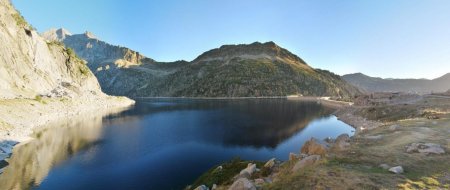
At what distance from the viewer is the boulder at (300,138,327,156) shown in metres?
27.8

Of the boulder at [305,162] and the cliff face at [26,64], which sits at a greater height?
the cliff face at [26,64]

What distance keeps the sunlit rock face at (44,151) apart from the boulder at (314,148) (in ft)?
117

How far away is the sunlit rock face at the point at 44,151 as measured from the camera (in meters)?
40.1

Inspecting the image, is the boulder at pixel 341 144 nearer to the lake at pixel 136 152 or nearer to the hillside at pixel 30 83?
the lake at pixel 136 152

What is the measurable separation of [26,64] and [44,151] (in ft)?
277

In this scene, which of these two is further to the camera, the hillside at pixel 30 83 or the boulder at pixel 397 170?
the hillside at pixel 30 83

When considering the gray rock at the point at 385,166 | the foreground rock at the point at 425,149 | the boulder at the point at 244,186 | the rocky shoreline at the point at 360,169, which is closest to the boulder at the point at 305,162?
the rocky shoreline at the point at 360,169

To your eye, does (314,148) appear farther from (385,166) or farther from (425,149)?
(425,149)

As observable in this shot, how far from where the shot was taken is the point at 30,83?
11512cm

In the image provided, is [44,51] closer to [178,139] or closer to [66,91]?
[66,91]

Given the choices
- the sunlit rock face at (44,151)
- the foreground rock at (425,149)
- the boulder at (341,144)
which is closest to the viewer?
the foreground rock at (425,149)

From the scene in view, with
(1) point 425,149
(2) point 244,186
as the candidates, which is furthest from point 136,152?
(1) point 425,149

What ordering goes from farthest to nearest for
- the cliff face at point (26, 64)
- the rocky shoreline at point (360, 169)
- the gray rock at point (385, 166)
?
the cliff face at point (26, 64)
the gray rock at point (385, 166)
the rocky shoreline at point (360, 169)

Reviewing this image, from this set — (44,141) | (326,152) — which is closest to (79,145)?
(44,141)
